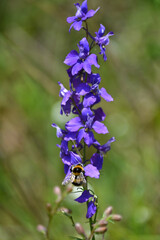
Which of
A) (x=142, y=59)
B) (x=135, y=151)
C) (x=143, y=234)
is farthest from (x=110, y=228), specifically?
(x=142, y=59)

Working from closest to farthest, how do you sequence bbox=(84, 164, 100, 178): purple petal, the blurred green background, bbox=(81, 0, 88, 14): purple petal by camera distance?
bbox=(84, 164, 100, 178): purple petal < bbox=(81, 0, 88, 14): purple petal < the blurred green background

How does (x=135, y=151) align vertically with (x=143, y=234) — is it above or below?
above

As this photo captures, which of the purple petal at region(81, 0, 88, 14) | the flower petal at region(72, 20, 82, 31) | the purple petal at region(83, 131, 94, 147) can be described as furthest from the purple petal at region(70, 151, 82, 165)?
the purple petal at region(81, 0, 88, 14)

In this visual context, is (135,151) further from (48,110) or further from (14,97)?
(14,97)

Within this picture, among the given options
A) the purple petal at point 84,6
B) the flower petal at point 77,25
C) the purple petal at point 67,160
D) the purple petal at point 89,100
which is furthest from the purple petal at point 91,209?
the purple petal at point 84,6

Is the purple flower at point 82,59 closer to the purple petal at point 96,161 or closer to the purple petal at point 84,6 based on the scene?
the purple petal at point 84,6

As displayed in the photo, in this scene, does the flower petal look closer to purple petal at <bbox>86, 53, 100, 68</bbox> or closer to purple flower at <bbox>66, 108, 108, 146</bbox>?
purple petal at <bbox>86, 53, 100, 68</bbox>
